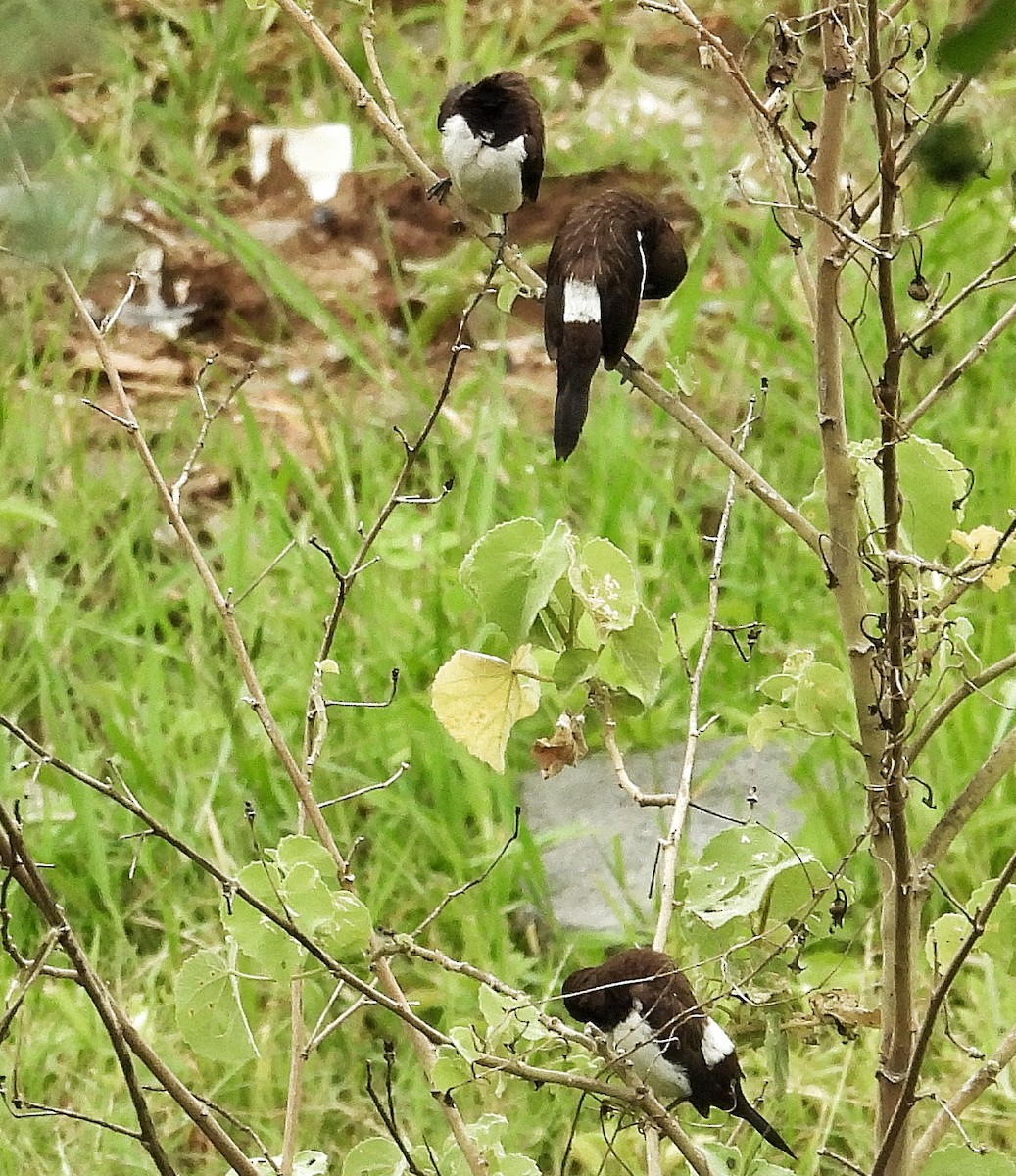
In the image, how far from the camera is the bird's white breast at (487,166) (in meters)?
1.65

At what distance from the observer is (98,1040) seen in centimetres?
194

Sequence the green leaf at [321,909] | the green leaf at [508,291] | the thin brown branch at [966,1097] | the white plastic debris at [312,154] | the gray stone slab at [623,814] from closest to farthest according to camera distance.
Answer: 1. the green leaf at [321,909]
2. the thin brown branch at [966,1097]
3. the green leaf at [508,291]
4. the gray stone slab at [623,814]
5. the white plastic debris at [312,154]

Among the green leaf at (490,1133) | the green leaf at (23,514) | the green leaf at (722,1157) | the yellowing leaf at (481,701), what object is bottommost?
the green leaf at (23,514)

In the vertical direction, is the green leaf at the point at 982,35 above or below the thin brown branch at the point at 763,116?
above

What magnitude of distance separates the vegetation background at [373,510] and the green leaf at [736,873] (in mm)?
42

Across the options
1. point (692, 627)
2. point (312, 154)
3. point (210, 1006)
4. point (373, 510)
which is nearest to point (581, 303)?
point (210, 1006)

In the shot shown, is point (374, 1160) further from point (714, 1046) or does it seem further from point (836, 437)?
point (836, 437)

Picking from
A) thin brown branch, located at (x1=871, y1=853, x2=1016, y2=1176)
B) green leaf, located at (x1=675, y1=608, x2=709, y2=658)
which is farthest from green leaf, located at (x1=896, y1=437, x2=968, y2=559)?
green leaf, located at (x1=675, y1=608, x2=709, y2=658)

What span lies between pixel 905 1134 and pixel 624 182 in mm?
2965

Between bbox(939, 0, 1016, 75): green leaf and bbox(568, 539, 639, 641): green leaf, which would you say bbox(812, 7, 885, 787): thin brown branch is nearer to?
bbox(568, 539, 639, 641): green leaf

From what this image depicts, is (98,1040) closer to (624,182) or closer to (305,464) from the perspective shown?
(305,464)

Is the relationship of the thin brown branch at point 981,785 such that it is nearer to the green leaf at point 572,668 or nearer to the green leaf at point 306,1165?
the green leaf at point 572,668

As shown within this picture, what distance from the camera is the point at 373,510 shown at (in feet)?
8.98

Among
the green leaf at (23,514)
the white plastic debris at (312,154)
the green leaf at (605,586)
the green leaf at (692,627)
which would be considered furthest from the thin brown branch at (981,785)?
the white plastic debris at (312,154)
